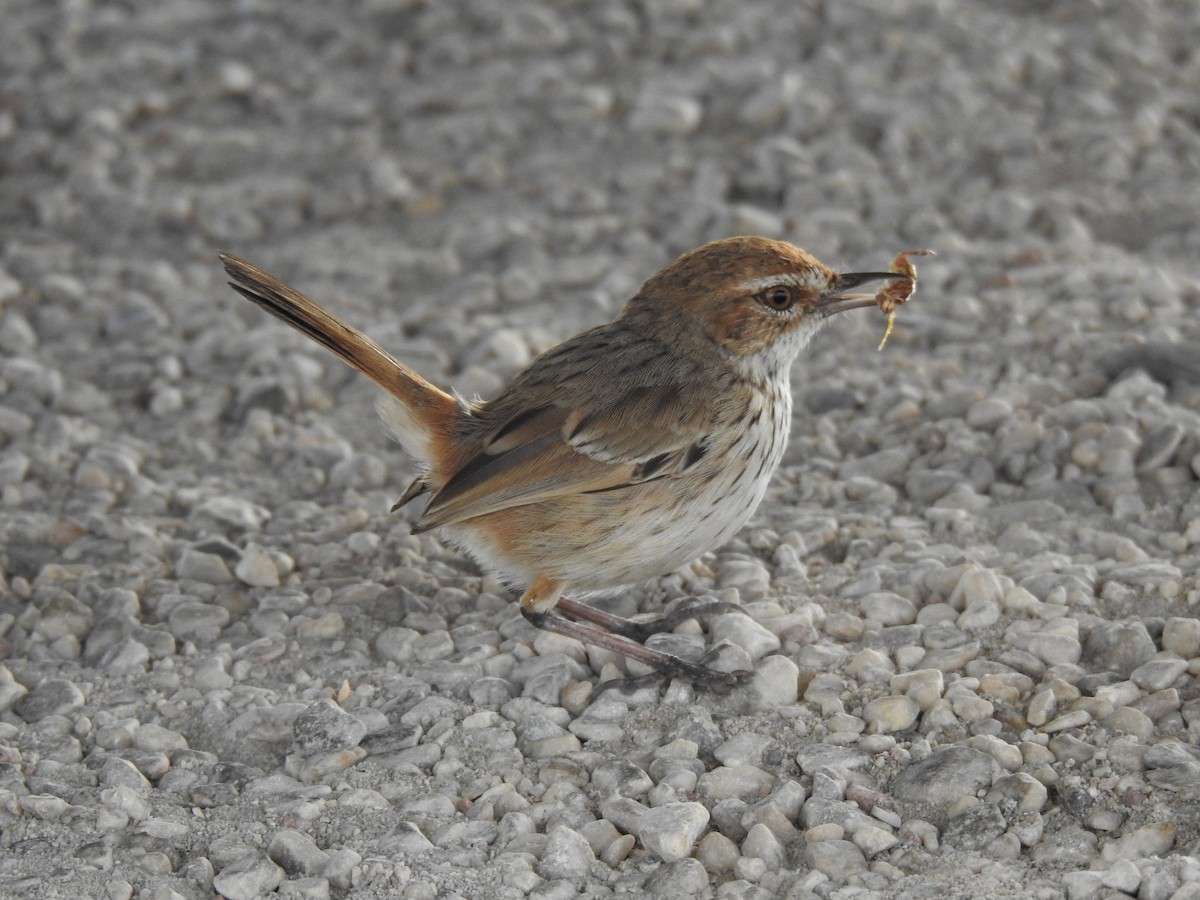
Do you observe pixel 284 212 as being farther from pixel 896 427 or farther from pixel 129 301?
pixel 896 427

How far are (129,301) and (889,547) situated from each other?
4.09 metres

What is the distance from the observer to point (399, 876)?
3.94 m

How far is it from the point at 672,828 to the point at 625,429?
1362mm

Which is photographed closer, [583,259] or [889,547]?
[889,547]

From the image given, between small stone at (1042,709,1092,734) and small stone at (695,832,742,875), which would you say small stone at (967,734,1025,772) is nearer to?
small stone at (1042,709,1092,734)

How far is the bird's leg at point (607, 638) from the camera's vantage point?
185 inches

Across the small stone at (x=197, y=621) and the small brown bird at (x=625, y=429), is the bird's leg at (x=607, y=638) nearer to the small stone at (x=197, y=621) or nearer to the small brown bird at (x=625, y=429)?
the small brown bird at (x=625, y=429)

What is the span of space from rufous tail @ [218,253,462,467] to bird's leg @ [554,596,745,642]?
28.9 inches

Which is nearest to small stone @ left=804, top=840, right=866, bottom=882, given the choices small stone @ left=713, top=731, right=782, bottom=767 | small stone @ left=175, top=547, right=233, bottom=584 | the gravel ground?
the gravel ground

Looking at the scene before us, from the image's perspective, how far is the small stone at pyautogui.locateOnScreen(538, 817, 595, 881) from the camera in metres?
3.96

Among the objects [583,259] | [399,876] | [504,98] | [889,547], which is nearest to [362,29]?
[504,98]

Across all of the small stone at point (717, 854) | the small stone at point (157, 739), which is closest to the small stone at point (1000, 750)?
the small stone at point (717, 854)

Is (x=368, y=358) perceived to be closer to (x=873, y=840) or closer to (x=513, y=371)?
(x=513, y=371)

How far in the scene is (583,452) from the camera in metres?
4.85
